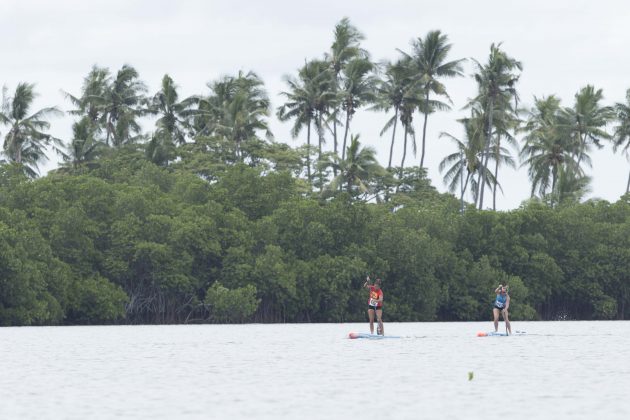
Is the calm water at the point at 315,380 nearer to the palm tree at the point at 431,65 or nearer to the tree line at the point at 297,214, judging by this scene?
the tree line at the point at 297,214

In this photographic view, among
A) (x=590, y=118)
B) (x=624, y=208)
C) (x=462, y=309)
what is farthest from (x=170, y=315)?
(x=590, y=118)

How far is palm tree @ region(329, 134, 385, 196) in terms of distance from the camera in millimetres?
81000

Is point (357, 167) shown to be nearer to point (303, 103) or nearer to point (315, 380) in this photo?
point (303, 103)

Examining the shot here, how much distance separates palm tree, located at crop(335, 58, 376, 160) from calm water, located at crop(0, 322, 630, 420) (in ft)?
175

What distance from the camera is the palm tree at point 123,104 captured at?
306 feet

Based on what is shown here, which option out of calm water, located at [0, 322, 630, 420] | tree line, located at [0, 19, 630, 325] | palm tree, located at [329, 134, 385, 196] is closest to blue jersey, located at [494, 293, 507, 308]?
calm water, located at [0, 322, 630, 420]

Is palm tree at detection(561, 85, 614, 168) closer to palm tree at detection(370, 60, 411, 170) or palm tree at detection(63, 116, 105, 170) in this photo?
palm tree at detection(370, 60, 411, 170)

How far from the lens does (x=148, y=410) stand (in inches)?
642

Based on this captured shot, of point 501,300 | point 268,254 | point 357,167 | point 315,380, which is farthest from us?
point 357,167

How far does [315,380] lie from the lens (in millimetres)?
21703

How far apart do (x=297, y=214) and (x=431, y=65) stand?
1006 inches

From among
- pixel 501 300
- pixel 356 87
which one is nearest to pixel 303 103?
pixel 356 87

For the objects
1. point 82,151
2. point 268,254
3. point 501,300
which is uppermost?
point 82,151

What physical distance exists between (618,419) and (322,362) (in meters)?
13.0
